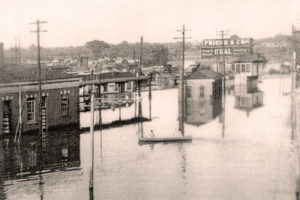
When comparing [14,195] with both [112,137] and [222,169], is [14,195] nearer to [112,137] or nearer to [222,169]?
[222,169]

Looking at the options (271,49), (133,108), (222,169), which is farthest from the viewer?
(271,49)

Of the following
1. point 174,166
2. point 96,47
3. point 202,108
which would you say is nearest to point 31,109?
point 174,166

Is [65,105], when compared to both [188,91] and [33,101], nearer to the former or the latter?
[33,101]

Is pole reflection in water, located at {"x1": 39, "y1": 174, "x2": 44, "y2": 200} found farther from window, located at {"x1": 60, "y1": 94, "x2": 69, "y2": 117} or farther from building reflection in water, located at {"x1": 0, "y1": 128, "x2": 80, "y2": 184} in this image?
window, located at {"x1": 60, "y1": 94, "x2": 69, "y2": 117}

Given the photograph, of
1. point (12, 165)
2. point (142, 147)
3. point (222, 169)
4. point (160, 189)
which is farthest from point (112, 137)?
point (160, 189)

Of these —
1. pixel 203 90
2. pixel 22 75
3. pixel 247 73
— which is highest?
pixel 247 73
